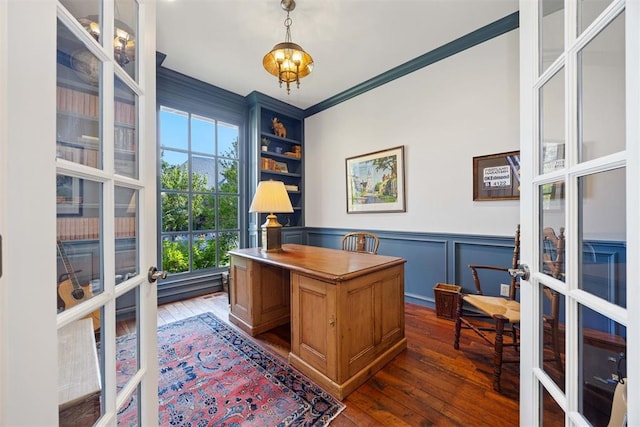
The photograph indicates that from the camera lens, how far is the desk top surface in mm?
1624

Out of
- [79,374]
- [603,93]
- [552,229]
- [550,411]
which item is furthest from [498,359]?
[79,374]

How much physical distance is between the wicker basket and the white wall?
0.63 metres

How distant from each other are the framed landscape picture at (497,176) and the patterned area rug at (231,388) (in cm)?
232

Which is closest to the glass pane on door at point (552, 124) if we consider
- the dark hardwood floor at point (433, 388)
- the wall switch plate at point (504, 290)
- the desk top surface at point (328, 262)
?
the desk top surface at point (328, 262)

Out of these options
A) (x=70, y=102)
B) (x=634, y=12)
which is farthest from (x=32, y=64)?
(x=634, y=12)

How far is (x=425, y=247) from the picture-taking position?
305 cm

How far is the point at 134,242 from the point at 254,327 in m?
1.75

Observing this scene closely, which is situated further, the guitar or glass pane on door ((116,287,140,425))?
glass pane on door ((116,287,140,425))

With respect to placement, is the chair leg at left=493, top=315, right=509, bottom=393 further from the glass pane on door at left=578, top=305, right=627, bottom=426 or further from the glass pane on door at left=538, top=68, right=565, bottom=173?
the glass pane on door at left=538, top=68, right=565, bottom=173

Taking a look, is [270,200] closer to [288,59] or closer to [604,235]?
[288,59]

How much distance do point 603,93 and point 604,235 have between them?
392 mm

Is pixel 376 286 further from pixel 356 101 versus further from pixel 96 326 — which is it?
pixel 356 101

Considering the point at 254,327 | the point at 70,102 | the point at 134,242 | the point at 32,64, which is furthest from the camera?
the point at 254,327

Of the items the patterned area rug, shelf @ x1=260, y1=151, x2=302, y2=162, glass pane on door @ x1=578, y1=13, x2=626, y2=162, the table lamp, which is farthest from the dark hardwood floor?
shelf @ x1=260, y1=151, x2=302, y2=162
